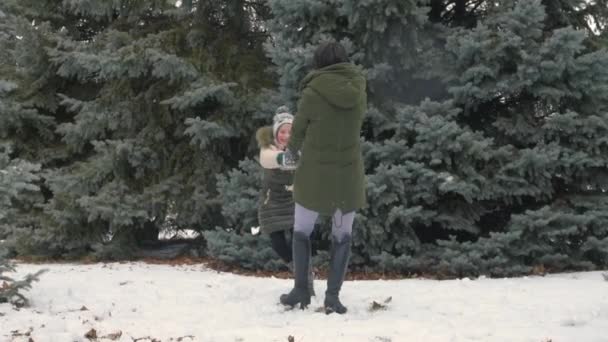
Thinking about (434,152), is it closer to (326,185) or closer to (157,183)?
Answer: (326,185)

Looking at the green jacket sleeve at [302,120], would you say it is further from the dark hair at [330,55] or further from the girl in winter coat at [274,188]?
the girl in winter coat at [274,188]

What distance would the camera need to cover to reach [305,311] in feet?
15.7

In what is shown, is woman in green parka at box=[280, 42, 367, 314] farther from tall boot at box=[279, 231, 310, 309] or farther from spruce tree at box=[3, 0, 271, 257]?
spruce tree at box=[3, 0, 271, 257]

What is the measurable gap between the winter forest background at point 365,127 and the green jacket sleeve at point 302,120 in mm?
2008

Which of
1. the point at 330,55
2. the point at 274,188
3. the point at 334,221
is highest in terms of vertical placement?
the point at 330,55

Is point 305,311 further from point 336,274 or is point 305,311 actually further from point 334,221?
point 334,221

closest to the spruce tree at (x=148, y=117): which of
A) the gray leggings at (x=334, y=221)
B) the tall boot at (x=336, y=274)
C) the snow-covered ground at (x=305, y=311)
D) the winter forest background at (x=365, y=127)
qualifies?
the winter forest background at (x=365, y=127)

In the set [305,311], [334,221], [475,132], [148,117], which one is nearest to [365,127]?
[475,132]

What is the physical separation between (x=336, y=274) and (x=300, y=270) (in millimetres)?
281

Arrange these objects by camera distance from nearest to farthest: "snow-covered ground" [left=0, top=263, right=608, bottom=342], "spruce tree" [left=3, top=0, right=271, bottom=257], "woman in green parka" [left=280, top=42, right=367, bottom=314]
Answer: "snow-covered ground" [left=0, top=263, right=608, bottom=342]
"woman in green parka" [left=280, top=42, right=367, bottom=314]
"spruce tree" [left=3, top=0, right=271, bottom=257]

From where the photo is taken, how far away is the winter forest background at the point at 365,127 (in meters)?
6.48

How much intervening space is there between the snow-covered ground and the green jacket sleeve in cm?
129

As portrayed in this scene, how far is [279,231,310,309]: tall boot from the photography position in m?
4.79

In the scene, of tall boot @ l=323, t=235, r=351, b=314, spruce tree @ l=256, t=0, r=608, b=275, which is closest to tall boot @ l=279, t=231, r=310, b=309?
tall boot @ l=323, t=235, r=351, b=314
